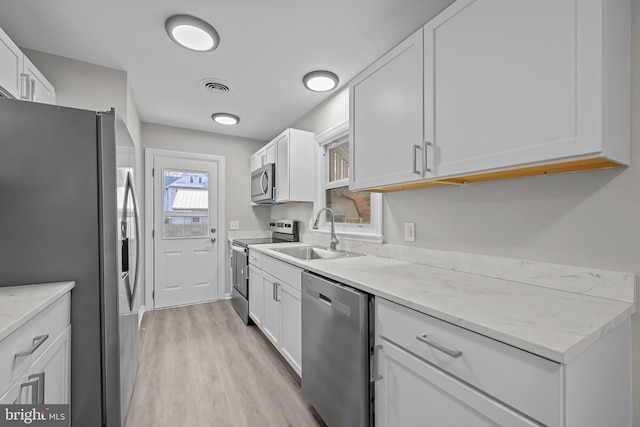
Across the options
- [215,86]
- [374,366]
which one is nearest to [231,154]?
[215,86]

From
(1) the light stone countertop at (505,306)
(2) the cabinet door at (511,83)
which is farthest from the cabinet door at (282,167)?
(2) the cabinet door at (511,83)

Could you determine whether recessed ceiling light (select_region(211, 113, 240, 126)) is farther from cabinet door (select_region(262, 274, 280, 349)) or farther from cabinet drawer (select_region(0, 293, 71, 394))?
cabinet drawer (select_region(0, 293, 71, 394))

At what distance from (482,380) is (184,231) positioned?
3.70 m

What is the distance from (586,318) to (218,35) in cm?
231

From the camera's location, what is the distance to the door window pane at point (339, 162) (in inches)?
104

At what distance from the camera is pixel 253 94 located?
2.68 metres

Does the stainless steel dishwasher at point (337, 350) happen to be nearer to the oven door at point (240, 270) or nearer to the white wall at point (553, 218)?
the white wall at point (553, 218)

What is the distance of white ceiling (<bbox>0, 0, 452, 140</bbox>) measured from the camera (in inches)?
62.4

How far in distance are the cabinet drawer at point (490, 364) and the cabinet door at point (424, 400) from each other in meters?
0.03

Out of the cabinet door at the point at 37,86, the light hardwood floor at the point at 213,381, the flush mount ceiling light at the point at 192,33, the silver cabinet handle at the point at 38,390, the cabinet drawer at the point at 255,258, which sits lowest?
the light hardwood floor at the point at 213,381

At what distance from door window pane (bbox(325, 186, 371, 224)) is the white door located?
1879mm

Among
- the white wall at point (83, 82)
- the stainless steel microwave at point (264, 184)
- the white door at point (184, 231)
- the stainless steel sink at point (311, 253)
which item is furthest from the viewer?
the white door at point (184, 231)

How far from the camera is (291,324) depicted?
193 cm

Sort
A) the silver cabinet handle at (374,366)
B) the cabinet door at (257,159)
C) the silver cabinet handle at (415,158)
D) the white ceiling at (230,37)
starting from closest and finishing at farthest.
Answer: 1. the silver cabinet handle at (374,366)
2. the silver cabinet handle at (415,158)
3. the white ceiling at (230,37)
4. the cabinet door at (257,159)
